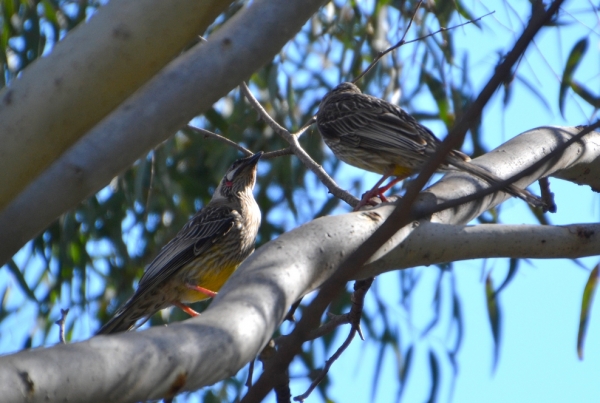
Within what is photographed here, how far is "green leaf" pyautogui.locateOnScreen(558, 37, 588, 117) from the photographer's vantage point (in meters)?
3.38

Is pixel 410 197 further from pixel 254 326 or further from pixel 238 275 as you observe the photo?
pixel 238 275

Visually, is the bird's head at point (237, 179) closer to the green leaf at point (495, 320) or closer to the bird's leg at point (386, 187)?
the bird's leg at point (386, 187)

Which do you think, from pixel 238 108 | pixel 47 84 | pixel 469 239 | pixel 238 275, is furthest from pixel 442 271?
pixel 47 84

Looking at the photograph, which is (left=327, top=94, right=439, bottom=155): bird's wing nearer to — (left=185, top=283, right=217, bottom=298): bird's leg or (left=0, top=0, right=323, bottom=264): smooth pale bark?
(left=185, top=283, right=217, bottom=298): bird's leg

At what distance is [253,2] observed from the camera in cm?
178

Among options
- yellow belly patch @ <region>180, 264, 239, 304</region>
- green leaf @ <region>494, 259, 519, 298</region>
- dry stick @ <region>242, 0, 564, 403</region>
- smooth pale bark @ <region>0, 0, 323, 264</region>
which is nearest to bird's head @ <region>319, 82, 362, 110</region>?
yellow belly patch @ <region>180, 264, 239, 304</region>

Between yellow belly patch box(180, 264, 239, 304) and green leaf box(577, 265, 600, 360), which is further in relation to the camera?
yellow belly patch box(180, 264, 239, 304)

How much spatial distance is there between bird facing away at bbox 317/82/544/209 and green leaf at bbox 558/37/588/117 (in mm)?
613

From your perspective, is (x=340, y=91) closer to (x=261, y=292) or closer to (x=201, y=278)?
(x=201, y=278)

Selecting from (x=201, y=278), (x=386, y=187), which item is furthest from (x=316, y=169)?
(x=201, y=278)

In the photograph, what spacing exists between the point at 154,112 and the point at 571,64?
7.62ft

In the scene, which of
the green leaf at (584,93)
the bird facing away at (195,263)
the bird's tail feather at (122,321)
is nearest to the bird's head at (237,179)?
the bird facing away at (195,263)

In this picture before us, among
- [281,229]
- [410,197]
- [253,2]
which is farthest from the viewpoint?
[281,229]

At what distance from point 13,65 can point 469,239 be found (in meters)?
3.58
